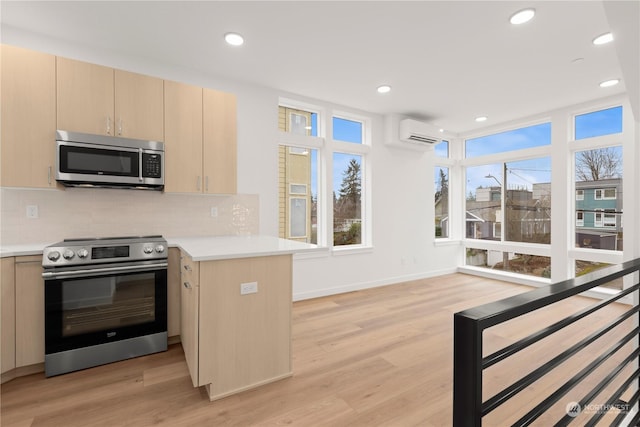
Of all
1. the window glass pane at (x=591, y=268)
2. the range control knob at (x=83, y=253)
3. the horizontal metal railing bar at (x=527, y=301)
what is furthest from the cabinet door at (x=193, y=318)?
the window glass pane at (x=591, y=268)

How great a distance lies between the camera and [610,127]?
421 centimetres

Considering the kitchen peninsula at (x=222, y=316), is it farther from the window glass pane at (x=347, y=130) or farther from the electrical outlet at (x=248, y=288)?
the window glass pane at (x=347, y=130)

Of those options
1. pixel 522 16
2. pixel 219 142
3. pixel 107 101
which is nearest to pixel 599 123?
pixel 522 16

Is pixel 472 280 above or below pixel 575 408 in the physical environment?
below

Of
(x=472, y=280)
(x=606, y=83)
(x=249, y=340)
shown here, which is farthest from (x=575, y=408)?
(x=472, y=280)

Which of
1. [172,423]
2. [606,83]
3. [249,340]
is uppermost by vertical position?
[606,83]

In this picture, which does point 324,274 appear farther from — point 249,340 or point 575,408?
point 575,408

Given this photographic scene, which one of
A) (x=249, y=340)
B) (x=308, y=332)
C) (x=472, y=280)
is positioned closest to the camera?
(x=249, y=340)

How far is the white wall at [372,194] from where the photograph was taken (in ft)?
Result: 10.7

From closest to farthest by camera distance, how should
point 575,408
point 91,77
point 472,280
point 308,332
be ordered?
1. point 575,408
2. point 91,77
3. point 308,332
4. point 472,280

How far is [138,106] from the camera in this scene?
2.78m

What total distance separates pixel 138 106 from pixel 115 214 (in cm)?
104

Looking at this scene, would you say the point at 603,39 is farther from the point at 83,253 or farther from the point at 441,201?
the point at 83,253

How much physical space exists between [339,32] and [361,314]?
2.89 metres
